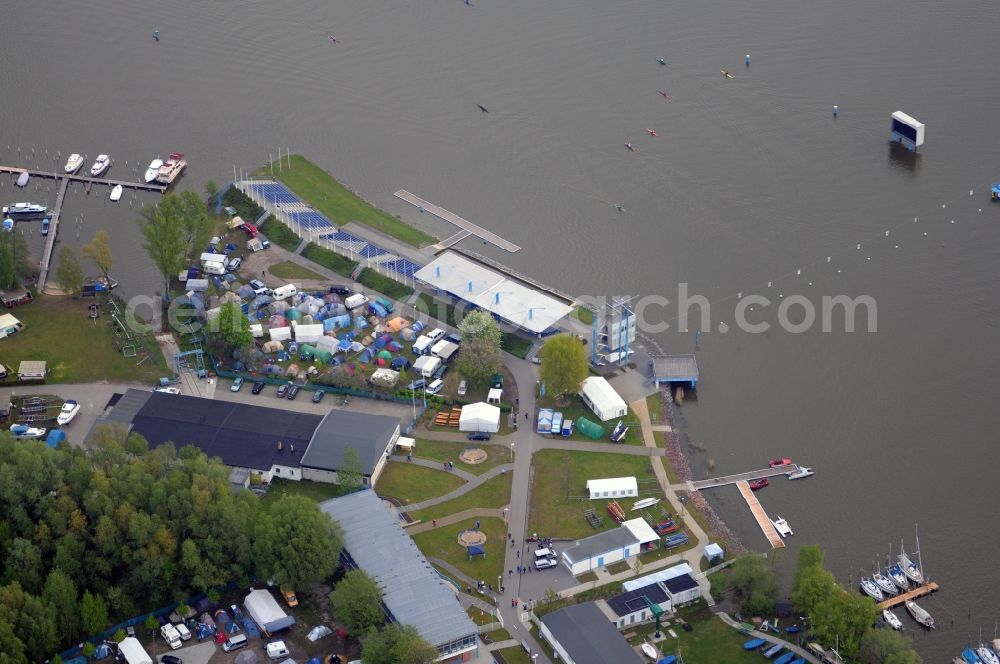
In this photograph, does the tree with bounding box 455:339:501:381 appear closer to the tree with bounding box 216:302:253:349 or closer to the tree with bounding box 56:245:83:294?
the tree with bounding box 216:302:253:349

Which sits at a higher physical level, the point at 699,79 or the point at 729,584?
the point at 699,79

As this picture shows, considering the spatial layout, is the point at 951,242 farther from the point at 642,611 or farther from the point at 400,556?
the point at 400,556

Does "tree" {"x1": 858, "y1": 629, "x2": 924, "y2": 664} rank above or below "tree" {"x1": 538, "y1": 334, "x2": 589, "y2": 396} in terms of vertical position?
below

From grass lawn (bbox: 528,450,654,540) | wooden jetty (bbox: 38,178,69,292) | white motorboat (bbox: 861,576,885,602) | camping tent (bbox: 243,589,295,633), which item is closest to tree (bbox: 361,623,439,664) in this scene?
camping tent (bbox: 243,589,295,633)

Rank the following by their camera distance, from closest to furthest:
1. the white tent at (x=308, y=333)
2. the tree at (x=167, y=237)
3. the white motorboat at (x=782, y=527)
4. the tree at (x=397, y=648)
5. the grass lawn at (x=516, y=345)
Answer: the tree at (x=397, y=648) → the white motorboat at (x=782, y=527) → the grass lawn at (x=516, y=345) → the white tent at (x=308, y=333) → the tree at (x=167, y=237)

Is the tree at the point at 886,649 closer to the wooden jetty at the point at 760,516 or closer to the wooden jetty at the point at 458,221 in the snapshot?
the wooden jetty at the point at 760,516

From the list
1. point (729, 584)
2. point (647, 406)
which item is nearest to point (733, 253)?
point (647, 406)

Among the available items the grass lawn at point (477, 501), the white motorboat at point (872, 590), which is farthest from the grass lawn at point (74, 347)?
the white motorboat at point (872, 590)
